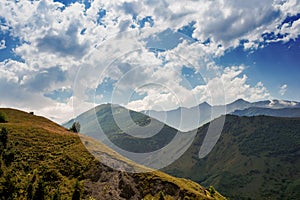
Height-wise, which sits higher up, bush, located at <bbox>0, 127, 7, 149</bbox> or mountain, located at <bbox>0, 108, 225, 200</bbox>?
bush, located at <bbox>0, 127, 7, 149</bbox>

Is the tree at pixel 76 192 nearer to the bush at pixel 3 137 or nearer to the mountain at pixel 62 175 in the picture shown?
the mountain at pixel 62 175

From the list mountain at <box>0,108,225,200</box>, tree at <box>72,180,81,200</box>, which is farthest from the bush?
tree at <box>72,180,81,200</box>

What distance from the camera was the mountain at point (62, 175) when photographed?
88.2 m

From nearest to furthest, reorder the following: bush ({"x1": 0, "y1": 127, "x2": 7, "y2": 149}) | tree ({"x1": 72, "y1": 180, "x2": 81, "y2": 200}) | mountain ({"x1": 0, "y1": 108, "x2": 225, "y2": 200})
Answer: mountain ({"x1": 0, "y1": 108, "x2": 225, "y2": 200})
tree ({"x1": 72, "y1": 180, "x2": 81, "y2": 200})
bush ({"x1": 0, "y1": 127, "x2": 7, "y2": 149})

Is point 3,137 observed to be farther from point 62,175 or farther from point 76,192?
Answer: point 76,192

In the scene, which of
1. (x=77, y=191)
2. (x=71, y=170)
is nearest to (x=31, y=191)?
(x=77, y=191)

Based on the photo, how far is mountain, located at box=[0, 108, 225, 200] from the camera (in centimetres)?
8819

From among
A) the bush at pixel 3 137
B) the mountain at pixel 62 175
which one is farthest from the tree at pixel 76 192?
the bush at pixel 3 137

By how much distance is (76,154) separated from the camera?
120 metres

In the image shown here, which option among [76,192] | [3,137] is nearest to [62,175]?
[76,192]

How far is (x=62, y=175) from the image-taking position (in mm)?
→ 101875

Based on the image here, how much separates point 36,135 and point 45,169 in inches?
1201

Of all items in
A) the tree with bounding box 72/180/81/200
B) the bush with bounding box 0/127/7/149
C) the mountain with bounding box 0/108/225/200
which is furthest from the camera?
the bush with bounding box 0/127/7/149

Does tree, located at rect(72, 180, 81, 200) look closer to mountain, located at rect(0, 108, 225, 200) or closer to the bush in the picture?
mountain, located at rect(0, 108, 225, 200)
